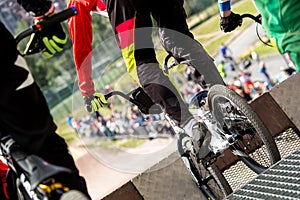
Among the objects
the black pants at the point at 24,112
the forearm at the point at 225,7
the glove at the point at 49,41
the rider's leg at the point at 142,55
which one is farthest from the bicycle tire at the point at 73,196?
the forearm at the point at 225,7

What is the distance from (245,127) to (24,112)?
60.7 inches

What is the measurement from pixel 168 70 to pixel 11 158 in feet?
5.35

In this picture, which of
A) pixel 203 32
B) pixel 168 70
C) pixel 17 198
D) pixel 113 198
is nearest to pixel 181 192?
pixel 113 198

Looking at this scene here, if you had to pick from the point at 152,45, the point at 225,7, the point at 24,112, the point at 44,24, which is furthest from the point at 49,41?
the point at 225,7

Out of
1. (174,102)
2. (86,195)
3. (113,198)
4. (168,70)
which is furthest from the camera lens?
(113,198)

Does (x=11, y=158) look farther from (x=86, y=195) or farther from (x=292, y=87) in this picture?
(x=292, y=87)

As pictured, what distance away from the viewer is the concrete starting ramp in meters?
4.15

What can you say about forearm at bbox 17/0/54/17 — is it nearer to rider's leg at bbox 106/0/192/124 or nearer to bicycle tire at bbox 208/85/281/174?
rider's leg at bbox 106/0/192/124

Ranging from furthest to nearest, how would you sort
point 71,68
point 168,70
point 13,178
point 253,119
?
point 71,68
point 168,70
point 253,119
point 13,178

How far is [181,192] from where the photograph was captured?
14.0 ft

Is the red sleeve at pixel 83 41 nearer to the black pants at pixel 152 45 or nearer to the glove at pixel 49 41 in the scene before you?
the black pants at pixel 152 45

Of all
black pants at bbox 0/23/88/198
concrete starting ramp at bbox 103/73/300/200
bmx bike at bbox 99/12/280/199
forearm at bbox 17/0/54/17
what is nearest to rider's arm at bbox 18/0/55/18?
forearm at bbox 17/0/54/17

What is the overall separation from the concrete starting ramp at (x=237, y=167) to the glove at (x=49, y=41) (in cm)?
141

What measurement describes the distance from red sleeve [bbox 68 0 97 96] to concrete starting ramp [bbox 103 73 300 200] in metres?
0.90
